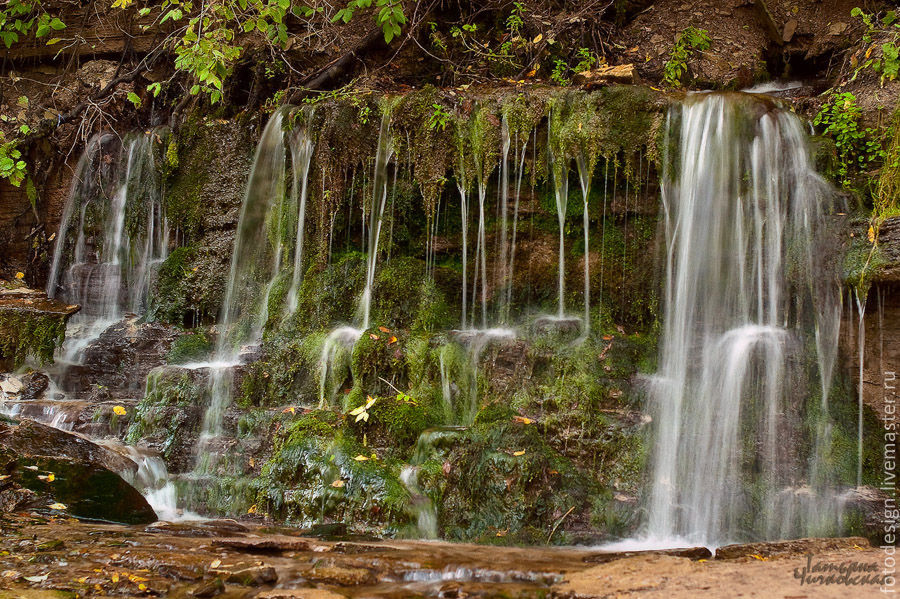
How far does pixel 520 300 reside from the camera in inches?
328

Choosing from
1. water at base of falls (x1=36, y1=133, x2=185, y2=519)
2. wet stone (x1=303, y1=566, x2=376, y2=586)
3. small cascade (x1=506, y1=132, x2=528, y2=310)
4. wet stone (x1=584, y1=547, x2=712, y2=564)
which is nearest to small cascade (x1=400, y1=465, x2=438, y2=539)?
wet stone (x1=584, y1=547, x2=712, y2=564)

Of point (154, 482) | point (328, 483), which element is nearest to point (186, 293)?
point (154, 482)

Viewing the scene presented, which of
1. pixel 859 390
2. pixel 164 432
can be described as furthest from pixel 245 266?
pixel 859 390

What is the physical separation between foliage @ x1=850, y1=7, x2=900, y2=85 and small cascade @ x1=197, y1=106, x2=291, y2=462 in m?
7.02

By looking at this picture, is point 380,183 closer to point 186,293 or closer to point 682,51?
point 186,293

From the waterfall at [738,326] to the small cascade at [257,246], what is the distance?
492cm

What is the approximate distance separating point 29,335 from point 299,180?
3.77 m

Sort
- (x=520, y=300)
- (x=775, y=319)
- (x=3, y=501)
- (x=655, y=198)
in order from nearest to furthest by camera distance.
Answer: (x=3, y=501), (x=775, y=319), (x=655, y=198), (x=520, y=300)

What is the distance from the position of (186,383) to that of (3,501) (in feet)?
8.10

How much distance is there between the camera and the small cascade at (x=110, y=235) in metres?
9.95

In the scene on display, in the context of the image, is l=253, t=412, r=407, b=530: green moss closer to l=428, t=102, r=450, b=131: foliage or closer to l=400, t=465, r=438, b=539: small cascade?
l=400, t=465, r=438, b=539: small cascade

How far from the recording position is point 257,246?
30.7 feet

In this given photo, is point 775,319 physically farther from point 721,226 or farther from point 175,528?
point 175,528

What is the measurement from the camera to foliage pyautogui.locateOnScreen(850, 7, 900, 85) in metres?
7.21
